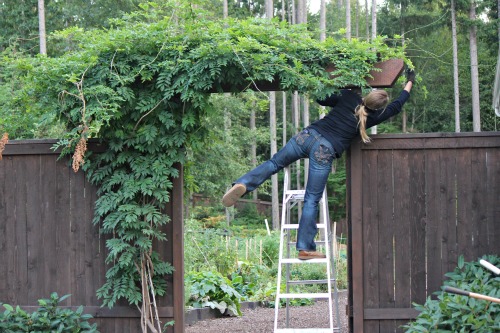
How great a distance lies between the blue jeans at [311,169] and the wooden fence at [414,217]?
0.84 feet

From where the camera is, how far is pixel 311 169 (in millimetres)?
6473

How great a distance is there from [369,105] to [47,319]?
11.2 ft

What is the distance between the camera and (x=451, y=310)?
210 inches

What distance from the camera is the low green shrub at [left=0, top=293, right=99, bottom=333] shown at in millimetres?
6434

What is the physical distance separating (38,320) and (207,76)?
8.64ft

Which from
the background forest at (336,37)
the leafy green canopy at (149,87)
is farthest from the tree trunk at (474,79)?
the leafy green canopy at (149,87)

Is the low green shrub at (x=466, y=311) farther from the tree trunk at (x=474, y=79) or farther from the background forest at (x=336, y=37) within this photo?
the tree trunk at (x=474, y=79)

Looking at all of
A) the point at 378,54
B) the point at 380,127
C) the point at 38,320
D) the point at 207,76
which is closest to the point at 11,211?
the point at 38,320

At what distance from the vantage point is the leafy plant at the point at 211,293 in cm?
966

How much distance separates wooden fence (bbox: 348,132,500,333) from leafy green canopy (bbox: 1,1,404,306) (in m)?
0.87

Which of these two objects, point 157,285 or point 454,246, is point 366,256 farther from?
point 157,285

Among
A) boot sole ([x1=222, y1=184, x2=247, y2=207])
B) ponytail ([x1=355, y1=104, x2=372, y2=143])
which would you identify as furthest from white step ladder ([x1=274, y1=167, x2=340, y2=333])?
ponytail ([x1=355, y1=104, x2=372, y2=143])

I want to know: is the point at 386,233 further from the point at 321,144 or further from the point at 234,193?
the point at 234,193

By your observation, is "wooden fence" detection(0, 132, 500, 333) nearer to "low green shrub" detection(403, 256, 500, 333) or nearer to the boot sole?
"low green shrub" detection(403, 256, 500, 333)
